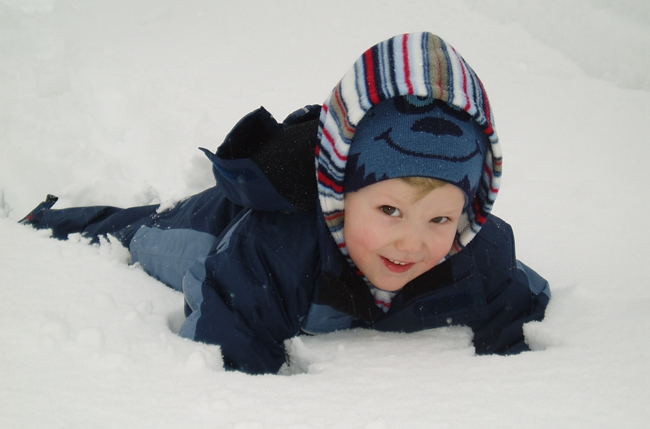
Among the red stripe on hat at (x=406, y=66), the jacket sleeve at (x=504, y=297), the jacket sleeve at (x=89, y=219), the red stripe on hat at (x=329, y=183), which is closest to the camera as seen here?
the red stripe on hat at (x=406, y=66)

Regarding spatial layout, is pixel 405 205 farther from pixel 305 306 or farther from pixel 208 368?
pixel 208 368

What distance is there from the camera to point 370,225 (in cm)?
137

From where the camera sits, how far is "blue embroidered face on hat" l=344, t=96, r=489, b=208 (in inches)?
51.2

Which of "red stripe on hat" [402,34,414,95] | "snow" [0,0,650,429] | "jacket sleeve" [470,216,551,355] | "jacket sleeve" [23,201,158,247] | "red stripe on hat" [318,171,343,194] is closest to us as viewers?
"snow" [0,0,650,429]

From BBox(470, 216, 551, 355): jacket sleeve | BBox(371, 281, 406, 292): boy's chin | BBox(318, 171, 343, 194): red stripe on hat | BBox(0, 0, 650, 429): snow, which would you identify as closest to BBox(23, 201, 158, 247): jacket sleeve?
BBox(0, 0, 650, 429): snow

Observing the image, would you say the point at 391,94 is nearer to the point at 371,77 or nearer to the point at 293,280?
the point at 371,77

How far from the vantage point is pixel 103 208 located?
7.30 ft

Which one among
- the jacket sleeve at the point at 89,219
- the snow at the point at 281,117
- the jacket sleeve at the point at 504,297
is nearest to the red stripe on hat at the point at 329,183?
the snow at the point at 281,117

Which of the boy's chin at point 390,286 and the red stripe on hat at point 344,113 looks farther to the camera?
the boy's chin at point 390,286

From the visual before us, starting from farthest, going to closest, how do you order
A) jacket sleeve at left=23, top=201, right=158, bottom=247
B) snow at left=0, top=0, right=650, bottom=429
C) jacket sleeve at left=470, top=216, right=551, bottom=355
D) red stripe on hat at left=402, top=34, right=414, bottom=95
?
1. jacket sleeve at left=23, top=201, right=158, bottom=247
2. jacket sleeve at left=470, top=216, right=551, bottom=355
3. red stripe on hat at left=402, top=34, right=414, bottom=95
4. snow at left=0, top=0, right=650, bottom=429

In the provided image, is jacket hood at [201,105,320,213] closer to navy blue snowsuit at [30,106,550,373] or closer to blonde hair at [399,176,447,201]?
navy blue snowsuit at [30,106,550,373]

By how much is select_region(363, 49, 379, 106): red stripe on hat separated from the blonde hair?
214 mm

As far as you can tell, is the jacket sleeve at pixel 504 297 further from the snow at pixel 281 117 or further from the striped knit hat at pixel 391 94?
the striped knit hat at pixel 391 94

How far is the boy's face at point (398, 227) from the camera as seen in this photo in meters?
1.32
